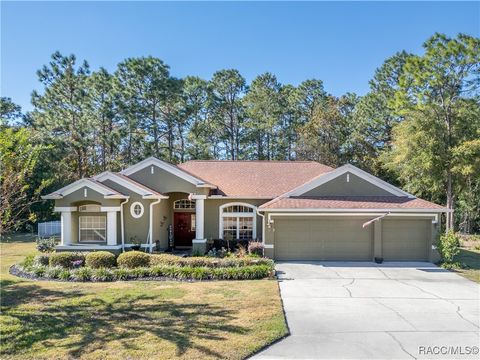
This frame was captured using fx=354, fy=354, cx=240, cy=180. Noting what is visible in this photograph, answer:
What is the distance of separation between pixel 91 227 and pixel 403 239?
15344 mm

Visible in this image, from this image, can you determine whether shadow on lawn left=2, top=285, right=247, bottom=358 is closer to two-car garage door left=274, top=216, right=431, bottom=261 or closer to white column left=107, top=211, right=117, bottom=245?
white column left=107, top=211, right=117, bottom=245

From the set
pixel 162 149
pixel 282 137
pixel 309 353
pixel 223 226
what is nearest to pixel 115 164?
pixel 162 149

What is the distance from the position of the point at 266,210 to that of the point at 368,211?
15.1ft

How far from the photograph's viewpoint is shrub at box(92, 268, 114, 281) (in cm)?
1289

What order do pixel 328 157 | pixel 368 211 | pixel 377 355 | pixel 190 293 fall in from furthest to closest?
pixel 328 157 → pixel 368 211 → pixel 190 293 → pixel 377 355

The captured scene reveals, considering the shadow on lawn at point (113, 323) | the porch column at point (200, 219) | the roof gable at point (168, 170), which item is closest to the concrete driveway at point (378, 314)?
the shadow on lawn at point (113, 323)

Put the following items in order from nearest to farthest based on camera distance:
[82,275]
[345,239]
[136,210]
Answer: [82,275], [345,239], [136,210]

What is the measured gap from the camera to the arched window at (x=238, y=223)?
19.4m

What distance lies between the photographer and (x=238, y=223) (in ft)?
63.8

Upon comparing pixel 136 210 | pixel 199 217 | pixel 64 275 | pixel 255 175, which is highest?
pixel 255 175

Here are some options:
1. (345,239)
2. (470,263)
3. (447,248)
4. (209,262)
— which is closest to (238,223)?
(209,262)

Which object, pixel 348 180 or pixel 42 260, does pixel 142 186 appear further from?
pixel 348 180

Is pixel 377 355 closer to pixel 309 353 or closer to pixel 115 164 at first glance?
pixel 309 353

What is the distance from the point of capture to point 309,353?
677 cm
